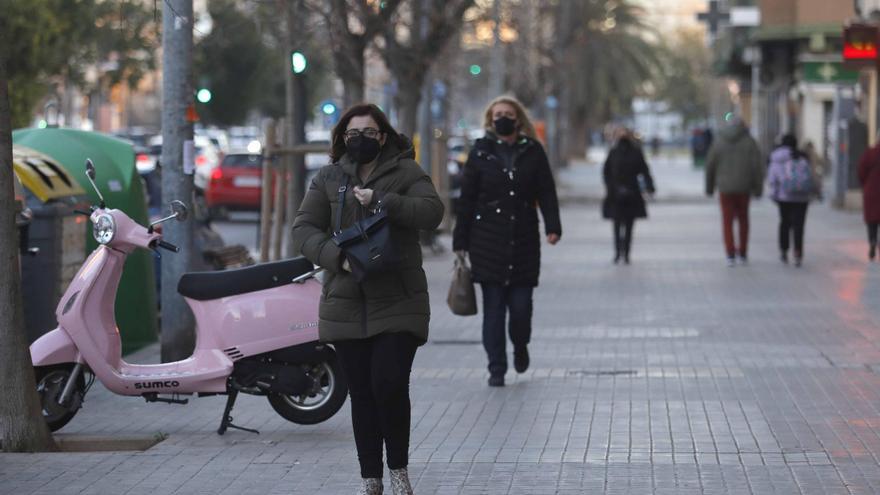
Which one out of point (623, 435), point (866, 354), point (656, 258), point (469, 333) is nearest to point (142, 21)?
point (656, 258)

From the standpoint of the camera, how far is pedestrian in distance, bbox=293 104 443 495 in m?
6.66

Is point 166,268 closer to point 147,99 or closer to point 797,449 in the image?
point 797,449

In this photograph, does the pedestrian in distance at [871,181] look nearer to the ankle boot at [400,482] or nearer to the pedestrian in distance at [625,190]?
the pedestrian in distance at [625,190]

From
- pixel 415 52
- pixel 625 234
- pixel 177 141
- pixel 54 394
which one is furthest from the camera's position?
pixel 415 52

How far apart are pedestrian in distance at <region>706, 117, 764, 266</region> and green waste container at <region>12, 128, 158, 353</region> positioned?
28.3ft

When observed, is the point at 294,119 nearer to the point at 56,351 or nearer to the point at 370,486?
the point at 56,351

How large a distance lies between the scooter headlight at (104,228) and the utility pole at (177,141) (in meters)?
2.32

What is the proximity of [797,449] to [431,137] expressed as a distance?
699 inches

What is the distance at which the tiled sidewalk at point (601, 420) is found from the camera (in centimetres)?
751

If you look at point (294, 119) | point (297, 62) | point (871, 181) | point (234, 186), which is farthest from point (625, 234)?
point (234, 186)

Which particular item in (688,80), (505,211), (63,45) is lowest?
(505,211)

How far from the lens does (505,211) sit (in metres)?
10.4

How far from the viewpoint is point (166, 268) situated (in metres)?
11.2

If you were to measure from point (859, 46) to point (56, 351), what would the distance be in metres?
13.2
